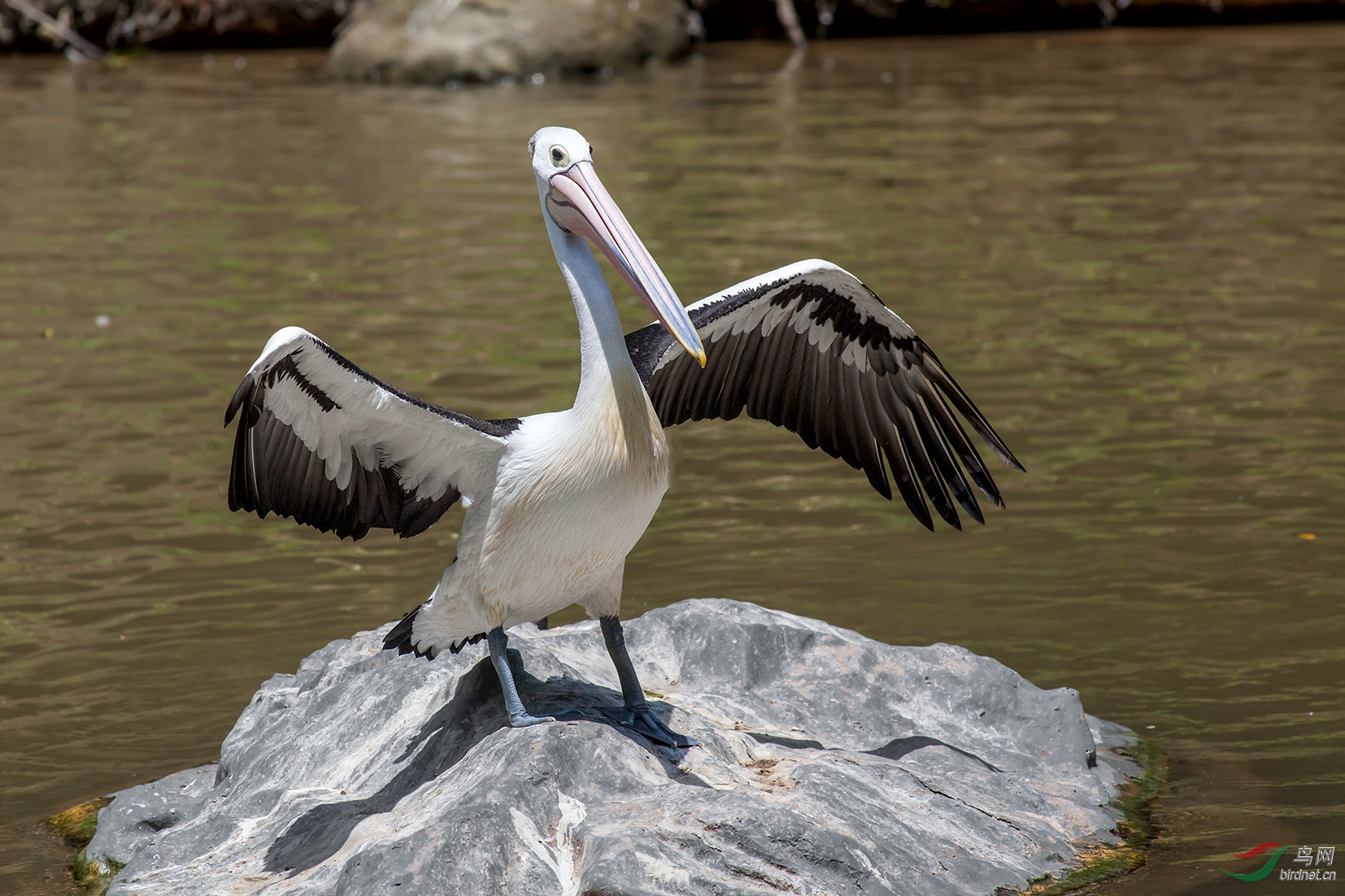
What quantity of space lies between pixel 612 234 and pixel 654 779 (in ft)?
4.78

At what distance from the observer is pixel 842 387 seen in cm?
500

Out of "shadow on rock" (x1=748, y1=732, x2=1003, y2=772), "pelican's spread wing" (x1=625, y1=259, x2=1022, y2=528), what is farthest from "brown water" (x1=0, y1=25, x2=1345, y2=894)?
"pelican's spread wing" (x1=625, y1=259, x2=1022, y2=528)

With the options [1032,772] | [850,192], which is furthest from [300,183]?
[1032,772]

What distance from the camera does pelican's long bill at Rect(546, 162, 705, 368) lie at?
3926 mm

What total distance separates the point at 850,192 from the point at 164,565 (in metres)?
7.39

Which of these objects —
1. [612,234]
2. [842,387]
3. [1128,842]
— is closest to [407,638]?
[612,234]

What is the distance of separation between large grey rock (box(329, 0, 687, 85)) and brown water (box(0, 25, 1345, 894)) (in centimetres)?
84

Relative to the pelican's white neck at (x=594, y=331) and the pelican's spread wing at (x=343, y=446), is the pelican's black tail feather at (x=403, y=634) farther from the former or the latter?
the pelican's white neck at (x=594, y=331)

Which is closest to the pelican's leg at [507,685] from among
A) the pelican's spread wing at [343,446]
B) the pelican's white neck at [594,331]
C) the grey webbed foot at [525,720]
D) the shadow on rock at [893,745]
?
the grey webbed foot at [525,720]

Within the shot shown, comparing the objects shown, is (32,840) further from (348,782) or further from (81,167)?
(81,167)

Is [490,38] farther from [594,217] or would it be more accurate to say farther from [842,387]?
[594,217]

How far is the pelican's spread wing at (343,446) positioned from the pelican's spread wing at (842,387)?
0.83m

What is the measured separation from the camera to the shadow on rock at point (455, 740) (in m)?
4.12

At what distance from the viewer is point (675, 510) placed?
7.16 meters
